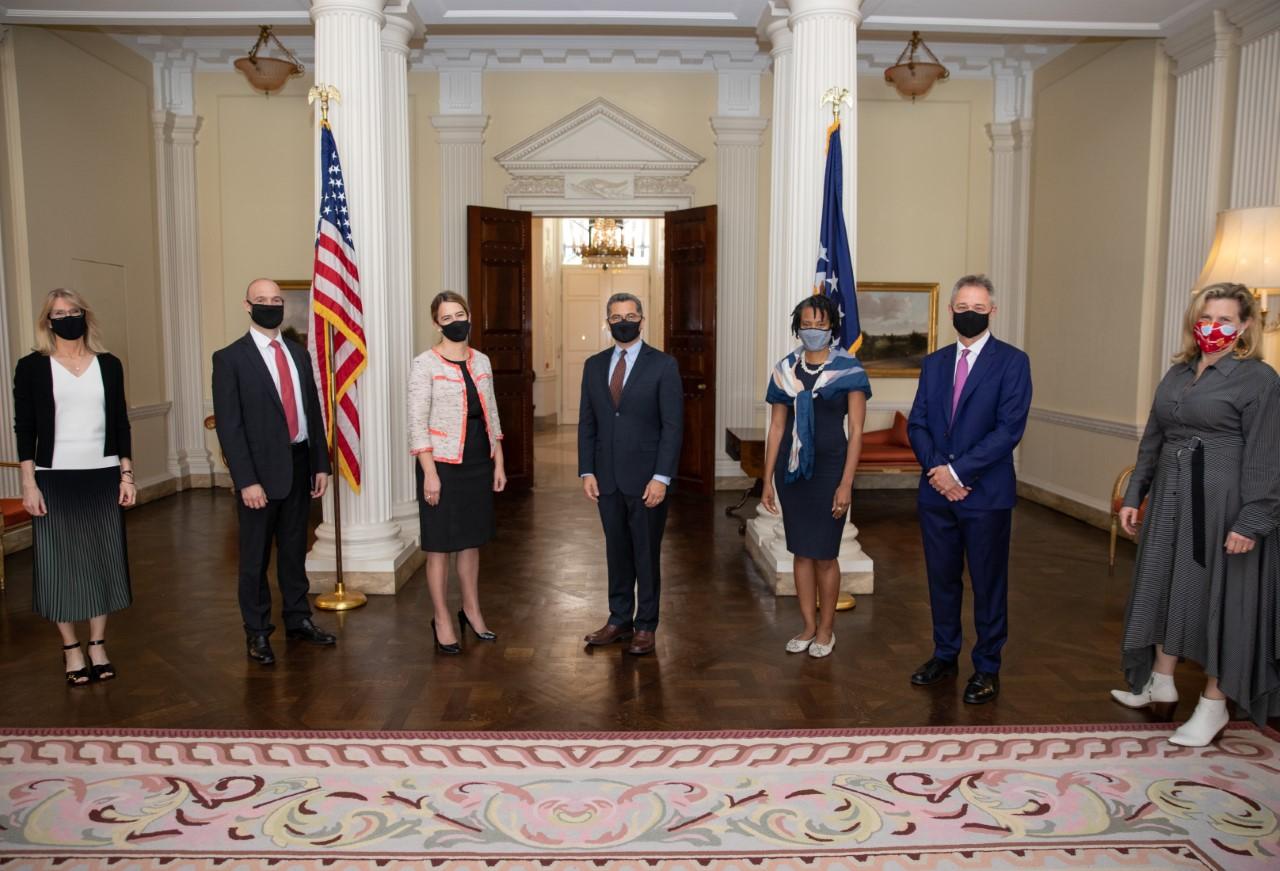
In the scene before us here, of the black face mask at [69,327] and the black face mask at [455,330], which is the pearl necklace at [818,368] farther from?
the black face mask at [69,327]

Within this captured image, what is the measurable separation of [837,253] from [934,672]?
245cm

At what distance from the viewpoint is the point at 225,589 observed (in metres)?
5.79

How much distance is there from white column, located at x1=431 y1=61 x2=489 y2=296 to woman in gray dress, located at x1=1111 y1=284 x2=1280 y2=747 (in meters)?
7.07

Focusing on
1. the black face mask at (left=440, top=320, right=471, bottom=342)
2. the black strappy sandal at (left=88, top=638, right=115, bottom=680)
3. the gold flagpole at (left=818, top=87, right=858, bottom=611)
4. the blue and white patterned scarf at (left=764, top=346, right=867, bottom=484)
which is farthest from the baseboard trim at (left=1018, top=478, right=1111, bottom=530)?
the black strappy sandal at (left=88, top=638, right=115, bottom=680)

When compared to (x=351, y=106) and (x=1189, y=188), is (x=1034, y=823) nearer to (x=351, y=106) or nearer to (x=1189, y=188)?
(x=351, y=106)

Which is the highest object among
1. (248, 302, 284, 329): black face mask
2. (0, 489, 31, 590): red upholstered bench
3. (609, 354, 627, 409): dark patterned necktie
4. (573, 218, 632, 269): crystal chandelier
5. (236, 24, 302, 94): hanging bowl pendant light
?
(236, 24, 302, 94): hanging bowl pendant light

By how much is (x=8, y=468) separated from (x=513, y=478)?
4.22 metres

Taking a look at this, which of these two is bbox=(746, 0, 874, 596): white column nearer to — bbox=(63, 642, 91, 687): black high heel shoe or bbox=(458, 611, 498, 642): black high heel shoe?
bbox=(458, 611, 498, 642): black high heel shoe

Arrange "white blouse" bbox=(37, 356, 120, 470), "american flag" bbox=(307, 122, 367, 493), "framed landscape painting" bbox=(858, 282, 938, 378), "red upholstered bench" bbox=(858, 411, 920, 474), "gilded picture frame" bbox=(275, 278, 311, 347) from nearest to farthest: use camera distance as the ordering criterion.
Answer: "white blouse" bbox=(37, 356, 120, 470), "american flag" bbox=(307, 122, 367, 493), "red upholstered bench" bbox=(858, 411, 920, 474), "gilded picture frame" bbox=(275, 278, 311, 347), "framed landscape painting" bbox=(858, 282, 938, 378)

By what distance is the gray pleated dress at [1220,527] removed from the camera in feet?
10.9

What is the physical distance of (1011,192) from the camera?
9383 mm

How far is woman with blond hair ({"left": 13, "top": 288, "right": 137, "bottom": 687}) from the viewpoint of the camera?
13.1ft

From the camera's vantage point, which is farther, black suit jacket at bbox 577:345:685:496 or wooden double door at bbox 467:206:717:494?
wooden double door at bbox 467:206:717:494

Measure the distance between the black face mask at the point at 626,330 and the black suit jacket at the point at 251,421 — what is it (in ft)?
5.19
